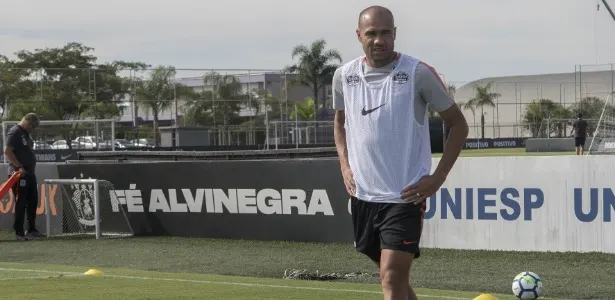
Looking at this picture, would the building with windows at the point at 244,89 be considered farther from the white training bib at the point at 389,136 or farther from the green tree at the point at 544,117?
the white training bib at the point at 389,136

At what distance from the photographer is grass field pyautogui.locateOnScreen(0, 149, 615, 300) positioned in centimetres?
1005

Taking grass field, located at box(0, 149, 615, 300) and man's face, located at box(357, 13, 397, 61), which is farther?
grass field, located at box(0, 149, 615, 300)

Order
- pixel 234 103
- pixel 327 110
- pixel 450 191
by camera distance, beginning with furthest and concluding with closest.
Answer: pixel 327 110 → pixel 234 103 → pixel 450 191

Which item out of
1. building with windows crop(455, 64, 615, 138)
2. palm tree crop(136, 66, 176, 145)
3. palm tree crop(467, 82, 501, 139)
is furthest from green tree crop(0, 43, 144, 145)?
palm tree crop(467, 82, 501, 139)

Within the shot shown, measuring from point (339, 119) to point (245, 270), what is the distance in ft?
22.2

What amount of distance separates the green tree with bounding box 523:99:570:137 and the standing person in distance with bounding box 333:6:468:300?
60607 mm

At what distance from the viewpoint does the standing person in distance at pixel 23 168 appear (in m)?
17.5

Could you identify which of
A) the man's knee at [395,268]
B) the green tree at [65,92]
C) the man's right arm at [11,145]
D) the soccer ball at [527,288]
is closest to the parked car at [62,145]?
the green tree at [65,92]

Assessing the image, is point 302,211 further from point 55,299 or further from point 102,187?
point 55,299

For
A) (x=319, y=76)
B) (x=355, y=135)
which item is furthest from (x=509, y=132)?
(x=355, y=135)

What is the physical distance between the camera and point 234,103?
184ft

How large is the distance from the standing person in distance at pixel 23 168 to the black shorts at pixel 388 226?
1243 centimetres

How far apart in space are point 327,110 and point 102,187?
150ft

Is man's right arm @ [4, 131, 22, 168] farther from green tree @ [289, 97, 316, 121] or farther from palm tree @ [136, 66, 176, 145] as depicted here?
green tree @ [289, 97, 316, 121]
